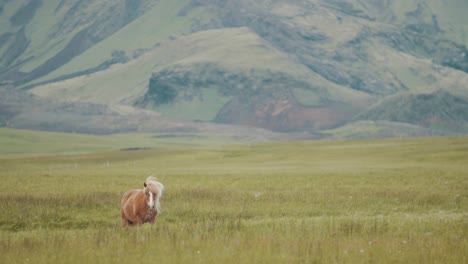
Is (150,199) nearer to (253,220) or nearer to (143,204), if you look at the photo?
(143,204)

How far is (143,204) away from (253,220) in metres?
7.20

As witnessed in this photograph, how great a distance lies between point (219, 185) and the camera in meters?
53.8

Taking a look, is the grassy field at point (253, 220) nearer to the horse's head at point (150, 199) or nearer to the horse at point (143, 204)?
the horse at point (143, 204)

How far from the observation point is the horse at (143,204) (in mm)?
26703

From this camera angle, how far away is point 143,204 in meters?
27.9

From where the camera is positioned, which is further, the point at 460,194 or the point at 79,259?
the point at 460,194

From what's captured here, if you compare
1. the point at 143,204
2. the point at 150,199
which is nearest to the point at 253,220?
the point at 143,204

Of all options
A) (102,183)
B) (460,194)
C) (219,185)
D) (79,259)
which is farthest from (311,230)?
(102,183)

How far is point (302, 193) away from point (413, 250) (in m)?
23.0

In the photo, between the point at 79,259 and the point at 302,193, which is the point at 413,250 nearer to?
the point at 79,259

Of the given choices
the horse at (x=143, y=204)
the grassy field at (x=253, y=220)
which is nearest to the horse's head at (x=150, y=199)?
the horse at (x=143, y=204)

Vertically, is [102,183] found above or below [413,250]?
below

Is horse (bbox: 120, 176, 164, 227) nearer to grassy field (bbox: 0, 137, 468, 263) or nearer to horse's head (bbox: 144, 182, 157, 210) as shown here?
horse's head (bbox: 144, 182, 157, 210)

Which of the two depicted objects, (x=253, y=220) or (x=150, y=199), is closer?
(x=150, y=199)
